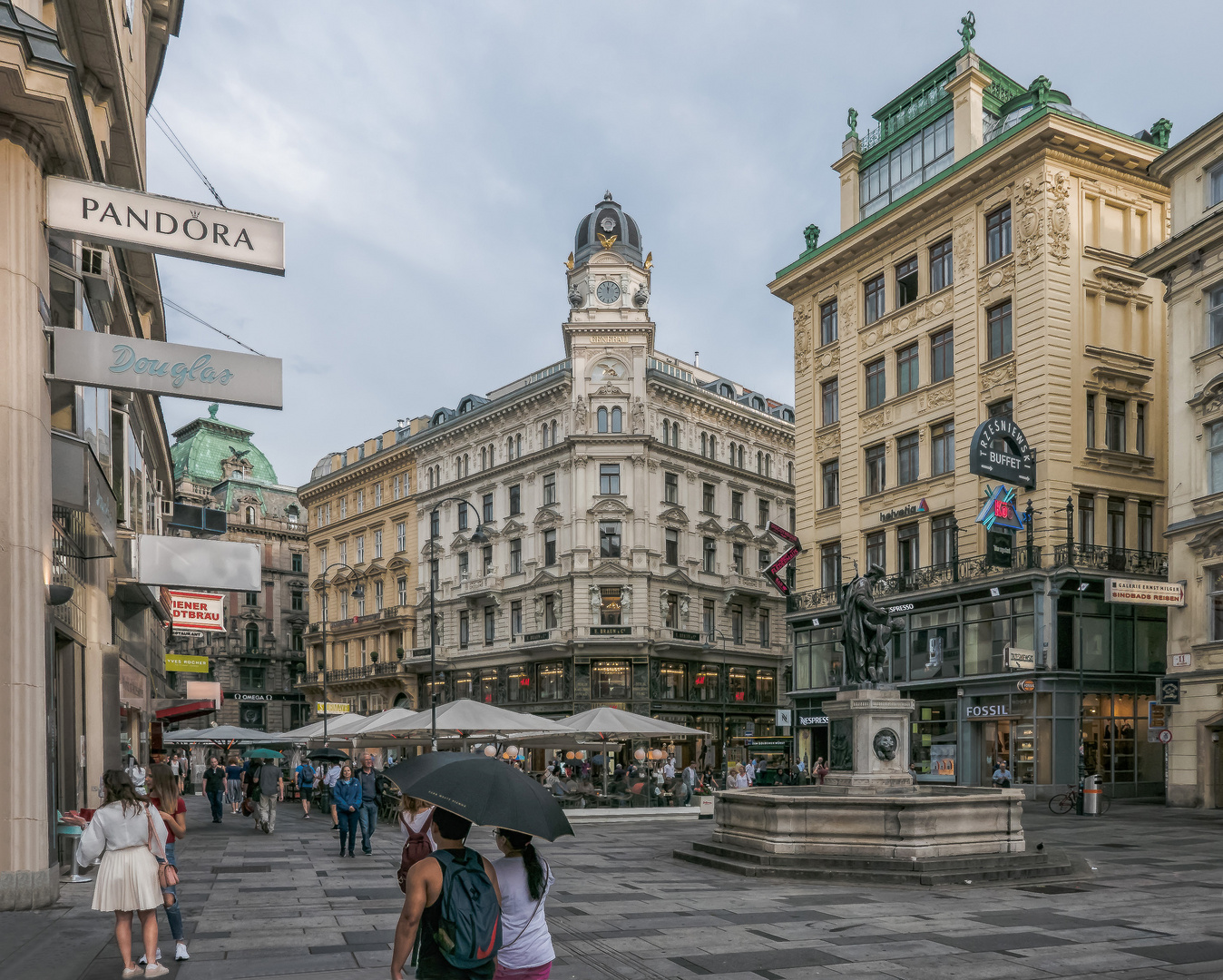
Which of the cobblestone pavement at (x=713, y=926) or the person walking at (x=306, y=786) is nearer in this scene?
the cobblestone pavement at (x=713, y=926)

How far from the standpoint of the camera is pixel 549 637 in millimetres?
59094

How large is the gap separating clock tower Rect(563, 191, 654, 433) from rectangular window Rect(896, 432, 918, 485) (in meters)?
19.6

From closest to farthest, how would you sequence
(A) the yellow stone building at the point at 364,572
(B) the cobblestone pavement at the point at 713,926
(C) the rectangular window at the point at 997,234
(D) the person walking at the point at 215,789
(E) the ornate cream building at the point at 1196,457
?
(B) the cobblestone pavement at the point at 713,926
(D) the person walking at the point at 215,789
(E) the ornate cream building at the point at 1196,457
(C) the rectangular window at the point at 997,234
(A) the yellow stone building at the point at 364,572

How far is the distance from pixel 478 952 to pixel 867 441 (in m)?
39.6

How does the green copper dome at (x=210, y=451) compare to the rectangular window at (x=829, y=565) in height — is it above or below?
above

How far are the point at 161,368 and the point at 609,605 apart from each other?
4498 centimetres

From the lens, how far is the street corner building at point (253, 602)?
3565 inches

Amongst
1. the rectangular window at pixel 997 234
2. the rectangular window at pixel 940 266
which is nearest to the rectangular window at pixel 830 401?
the rectangular window at pixel 940 266

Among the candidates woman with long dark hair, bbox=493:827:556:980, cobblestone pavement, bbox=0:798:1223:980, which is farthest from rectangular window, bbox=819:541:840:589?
woman with long dark hair, bbox=493:827:556:980

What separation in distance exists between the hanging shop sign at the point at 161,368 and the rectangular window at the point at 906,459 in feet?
101

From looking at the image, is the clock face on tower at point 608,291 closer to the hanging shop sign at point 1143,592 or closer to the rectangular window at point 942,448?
the rectangular window at point 942,448

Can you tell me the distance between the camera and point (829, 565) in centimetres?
4575

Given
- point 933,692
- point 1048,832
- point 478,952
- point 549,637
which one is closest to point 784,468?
point 549,637

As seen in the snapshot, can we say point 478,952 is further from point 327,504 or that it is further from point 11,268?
point 327,504
